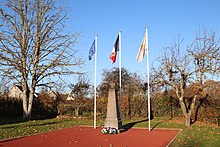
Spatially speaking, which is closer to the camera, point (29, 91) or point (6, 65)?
point (6, 65)

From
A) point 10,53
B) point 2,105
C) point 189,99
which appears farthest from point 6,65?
point 189,99

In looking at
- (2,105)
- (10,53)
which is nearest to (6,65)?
(10,53)

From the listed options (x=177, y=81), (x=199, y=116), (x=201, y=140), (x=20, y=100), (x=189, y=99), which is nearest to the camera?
(x=201, y=140)

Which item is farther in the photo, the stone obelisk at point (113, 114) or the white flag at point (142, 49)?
the white flag at point (142, 49)

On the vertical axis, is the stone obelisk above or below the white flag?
below

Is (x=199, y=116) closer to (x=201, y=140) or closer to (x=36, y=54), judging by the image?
(x=201, y=140)

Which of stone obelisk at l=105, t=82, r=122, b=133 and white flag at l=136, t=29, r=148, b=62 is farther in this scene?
white flag at l=136, t=29, r=148, b=62

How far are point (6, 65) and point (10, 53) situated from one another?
1205 mm

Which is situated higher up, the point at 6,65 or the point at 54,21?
the point at 54,21

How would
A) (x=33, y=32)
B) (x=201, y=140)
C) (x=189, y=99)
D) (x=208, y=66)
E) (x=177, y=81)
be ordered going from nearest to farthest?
(x=201, y=140), (x=208, y=66), (x=177, y=81), (x=189, y=99), (x=33, y=32)

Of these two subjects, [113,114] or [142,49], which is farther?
[142,49]

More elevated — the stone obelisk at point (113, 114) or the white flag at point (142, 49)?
the white flag at point (142, 49)

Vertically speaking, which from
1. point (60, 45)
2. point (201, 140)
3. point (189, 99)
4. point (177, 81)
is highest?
point (60, 45)

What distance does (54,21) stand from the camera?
24.5 meters
